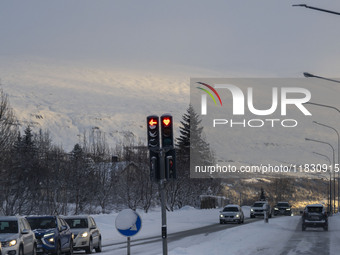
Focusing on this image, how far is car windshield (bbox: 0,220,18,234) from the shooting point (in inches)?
808

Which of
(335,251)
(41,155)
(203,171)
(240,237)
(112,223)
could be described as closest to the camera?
(335,251)

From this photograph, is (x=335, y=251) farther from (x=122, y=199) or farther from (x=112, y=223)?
(x=122, y=199)

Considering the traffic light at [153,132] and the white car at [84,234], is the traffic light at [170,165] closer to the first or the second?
the traffic light at [153,132]

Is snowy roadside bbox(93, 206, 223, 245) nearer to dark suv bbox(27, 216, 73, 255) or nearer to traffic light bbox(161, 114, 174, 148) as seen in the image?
dark suv bbox(27, 216, 73, 255)

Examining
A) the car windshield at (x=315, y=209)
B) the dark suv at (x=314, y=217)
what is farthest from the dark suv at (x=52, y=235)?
the car windshield at (x=315, y=209)

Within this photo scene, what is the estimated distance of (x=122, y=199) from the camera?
8669cm

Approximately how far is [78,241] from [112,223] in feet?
77.9

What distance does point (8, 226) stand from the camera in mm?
20703

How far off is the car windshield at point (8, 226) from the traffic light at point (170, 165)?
5967 millimetres

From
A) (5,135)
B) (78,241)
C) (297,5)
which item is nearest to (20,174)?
(5,135)

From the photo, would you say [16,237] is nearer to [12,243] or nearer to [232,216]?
[12,243]

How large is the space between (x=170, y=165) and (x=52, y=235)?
25.1ft

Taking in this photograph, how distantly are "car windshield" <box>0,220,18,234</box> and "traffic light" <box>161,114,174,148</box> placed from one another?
21.2ft

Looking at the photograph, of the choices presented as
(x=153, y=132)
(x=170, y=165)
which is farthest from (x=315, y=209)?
(x=153, y=132)
